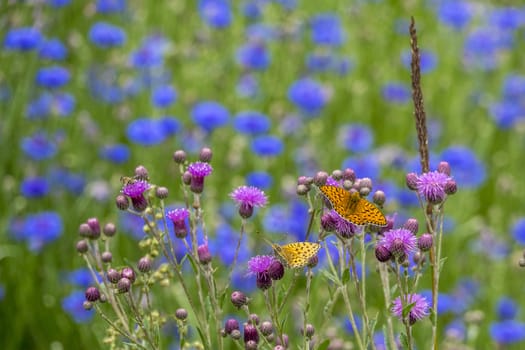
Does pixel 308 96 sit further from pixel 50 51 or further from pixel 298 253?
pixel 298 253

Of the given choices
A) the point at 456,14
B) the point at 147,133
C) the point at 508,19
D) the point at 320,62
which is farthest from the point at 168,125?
the point at 508,19

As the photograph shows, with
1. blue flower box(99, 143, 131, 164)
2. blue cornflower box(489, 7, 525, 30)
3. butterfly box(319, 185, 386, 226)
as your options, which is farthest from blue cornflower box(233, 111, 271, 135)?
butterfly box(319, 185, 386, 226)

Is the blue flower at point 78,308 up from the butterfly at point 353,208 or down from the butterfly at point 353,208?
up

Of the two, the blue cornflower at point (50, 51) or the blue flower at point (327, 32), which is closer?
the blue cornflower at point (50, 51)

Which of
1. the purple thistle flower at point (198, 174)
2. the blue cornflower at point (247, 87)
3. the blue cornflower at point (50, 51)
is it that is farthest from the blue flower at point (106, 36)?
the purple thistle flower at point (198, 174)

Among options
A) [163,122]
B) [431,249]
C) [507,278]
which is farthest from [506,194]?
[431,249]

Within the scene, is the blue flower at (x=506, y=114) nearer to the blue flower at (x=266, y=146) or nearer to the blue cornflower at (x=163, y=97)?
the blue flower at (x=266, y=146)
